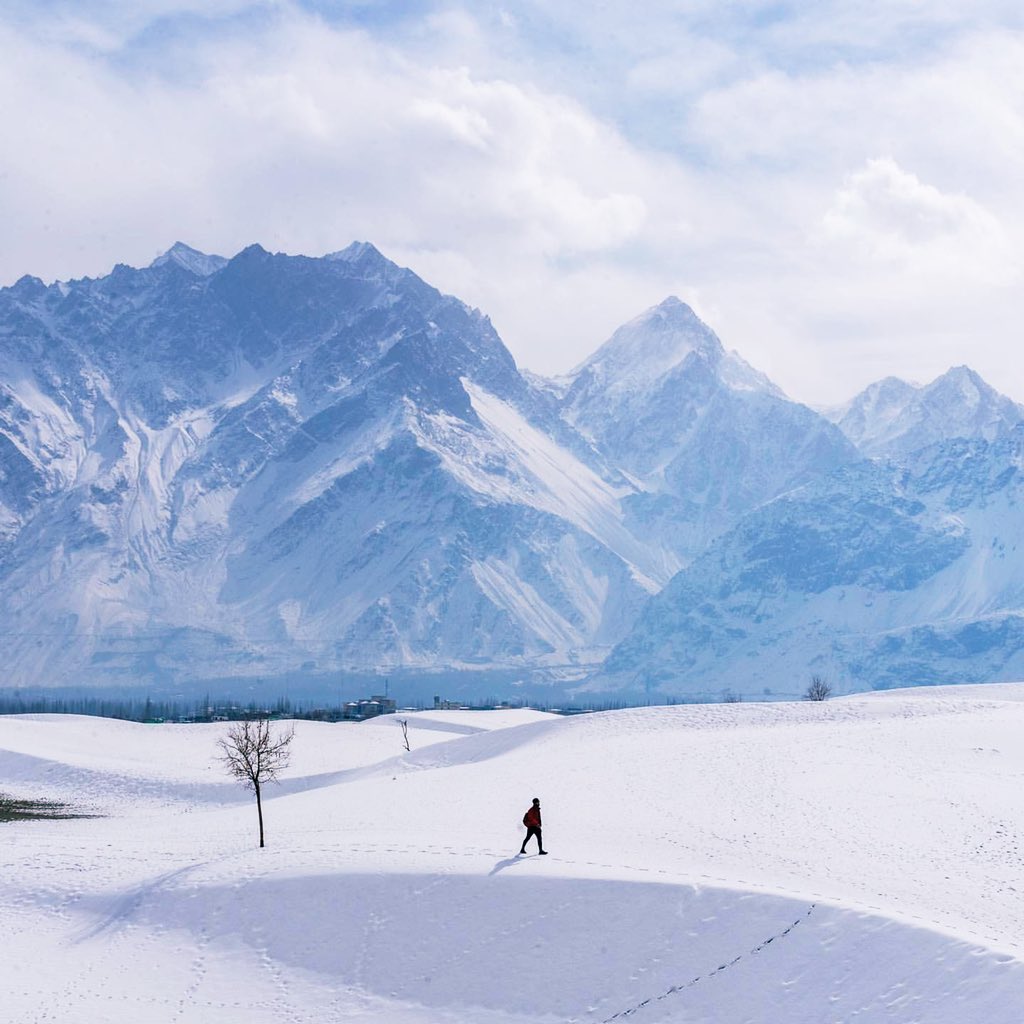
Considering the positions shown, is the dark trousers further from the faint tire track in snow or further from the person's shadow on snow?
the faint tire track in snow

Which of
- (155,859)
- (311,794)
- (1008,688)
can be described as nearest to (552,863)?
(155,859)

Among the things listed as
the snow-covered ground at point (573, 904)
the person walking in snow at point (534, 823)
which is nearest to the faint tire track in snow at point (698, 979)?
the snow-covered ground at point (573, 904)

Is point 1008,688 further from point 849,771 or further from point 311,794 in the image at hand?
point 311,794

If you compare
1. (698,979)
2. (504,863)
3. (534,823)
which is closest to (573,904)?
(504,863)

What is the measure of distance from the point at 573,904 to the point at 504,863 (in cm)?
406

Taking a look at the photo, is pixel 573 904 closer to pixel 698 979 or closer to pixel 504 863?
pixel 504 863

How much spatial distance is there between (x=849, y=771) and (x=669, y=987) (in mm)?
28577

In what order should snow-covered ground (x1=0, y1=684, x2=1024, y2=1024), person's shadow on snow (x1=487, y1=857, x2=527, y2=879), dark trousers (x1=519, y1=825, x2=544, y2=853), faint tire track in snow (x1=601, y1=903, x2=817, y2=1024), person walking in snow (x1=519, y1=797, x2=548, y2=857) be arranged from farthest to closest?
1. dark trousers (x1=519, y1=825, x2=544, y2=853)
2. person walking in snow (x1=519, y1=797, x2=548, y2=857)
3. person's shadow on snow (x1=487, y1=857, x2=527, y2=879)
4. faint tire track in snow (x1=601, y1=903, x2=817, y2=1024)
5. snow-covered ground (x1=0, y1=684, x2=1024, y2=1024)

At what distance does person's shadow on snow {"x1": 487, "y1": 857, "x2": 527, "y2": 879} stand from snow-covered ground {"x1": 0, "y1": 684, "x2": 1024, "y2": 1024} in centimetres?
20

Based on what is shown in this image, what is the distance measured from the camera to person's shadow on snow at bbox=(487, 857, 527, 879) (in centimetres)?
4381

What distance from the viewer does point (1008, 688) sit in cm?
10356

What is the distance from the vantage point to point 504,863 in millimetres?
44656

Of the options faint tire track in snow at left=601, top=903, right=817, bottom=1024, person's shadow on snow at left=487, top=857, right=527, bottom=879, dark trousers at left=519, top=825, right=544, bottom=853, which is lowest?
faint tire track in snow at left=601, top=903, right=817, bottom=1024

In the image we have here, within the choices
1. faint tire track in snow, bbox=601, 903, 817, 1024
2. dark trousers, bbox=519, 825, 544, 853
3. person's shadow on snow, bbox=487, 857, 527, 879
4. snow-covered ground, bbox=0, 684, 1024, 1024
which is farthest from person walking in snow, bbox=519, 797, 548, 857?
faint tire track in snow, bbox=601, 903, 817, 1024
